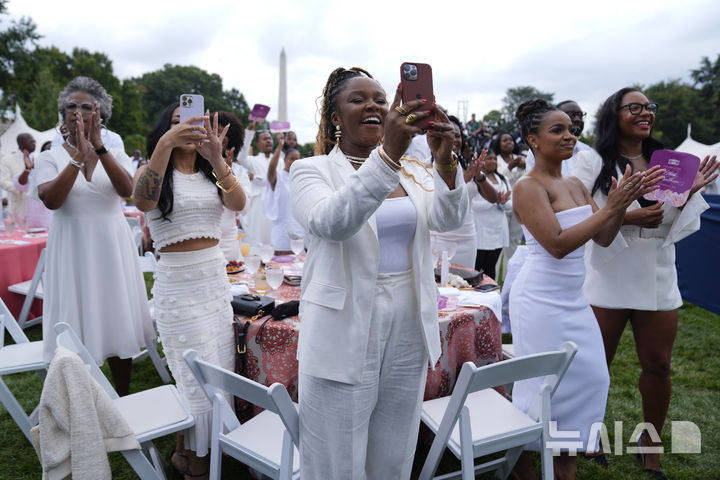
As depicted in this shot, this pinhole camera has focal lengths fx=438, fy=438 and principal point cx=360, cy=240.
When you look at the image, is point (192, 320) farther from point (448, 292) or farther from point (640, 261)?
point (640, 261)

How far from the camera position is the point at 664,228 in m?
2.71

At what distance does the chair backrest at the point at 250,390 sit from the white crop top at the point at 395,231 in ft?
1.99

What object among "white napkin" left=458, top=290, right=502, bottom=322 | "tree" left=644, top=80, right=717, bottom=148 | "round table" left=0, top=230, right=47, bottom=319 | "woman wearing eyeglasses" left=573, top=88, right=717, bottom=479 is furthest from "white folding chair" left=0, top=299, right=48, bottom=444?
"tree" left=644, top=80, right=717, bottom=148

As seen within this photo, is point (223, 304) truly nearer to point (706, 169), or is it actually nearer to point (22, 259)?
point (706, 169)

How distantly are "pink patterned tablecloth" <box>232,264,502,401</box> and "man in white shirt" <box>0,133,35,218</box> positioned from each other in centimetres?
706

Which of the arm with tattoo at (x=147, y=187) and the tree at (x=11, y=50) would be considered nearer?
the arm with tattoo at (x=147, y=187)

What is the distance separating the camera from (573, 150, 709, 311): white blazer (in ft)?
8.66

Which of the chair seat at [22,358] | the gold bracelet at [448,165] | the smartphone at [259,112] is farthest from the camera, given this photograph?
the smartphone at [259,112]

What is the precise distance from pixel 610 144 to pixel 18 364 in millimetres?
4096

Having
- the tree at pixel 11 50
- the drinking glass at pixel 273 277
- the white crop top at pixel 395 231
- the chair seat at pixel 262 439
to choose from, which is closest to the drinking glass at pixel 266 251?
the drinking glass at pixel 273 277

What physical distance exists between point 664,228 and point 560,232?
3.08ft

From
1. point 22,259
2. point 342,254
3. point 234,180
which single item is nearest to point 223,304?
point 234,180

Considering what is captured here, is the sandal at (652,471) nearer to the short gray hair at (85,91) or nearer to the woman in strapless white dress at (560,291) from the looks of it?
the woman in strapless white dress at (560,291)
